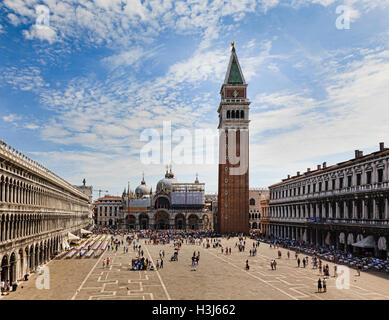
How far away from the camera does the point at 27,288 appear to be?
27156mm

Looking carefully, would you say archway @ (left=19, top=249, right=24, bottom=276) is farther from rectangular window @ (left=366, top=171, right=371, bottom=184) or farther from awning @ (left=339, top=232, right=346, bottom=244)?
awning @ (left=339, top=232, right=346, bottom=244)

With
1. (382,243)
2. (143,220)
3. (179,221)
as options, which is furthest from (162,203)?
(382,243)

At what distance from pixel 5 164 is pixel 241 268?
23239 mm

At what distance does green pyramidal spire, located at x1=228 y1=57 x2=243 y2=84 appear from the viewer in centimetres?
9144

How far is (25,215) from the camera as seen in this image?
31.9 meters

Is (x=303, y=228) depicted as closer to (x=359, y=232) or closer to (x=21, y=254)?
(x=359, y=232)

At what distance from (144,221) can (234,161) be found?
43.9 metres

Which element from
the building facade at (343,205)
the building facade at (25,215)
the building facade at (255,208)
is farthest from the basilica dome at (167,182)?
the building facade at (25,215)

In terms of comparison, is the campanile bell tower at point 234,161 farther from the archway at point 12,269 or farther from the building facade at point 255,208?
the archway at point 12,269

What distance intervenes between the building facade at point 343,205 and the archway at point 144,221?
192 ft

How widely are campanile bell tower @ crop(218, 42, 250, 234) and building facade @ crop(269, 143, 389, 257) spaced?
62.8ft

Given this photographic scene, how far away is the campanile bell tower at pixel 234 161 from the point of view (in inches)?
3492

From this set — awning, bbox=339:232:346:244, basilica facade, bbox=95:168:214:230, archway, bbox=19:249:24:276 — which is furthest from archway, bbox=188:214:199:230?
archway, bbox=19:249:24:276
